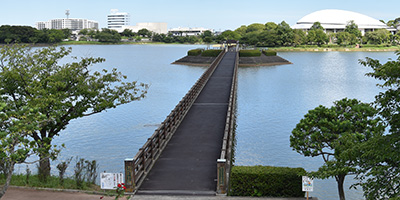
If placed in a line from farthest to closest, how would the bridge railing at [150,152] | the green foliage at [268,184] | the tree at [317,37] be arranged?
the tree at [317,37]
the bridge railing at [150,152]
the green foliage at [268,184]

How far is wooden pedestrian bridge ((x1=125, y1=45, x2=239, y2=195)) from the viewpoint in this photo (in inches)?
621

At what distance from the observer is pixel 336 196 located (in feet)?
66.8

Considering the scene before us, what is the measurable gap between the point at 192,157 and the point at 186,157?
28 centimetres

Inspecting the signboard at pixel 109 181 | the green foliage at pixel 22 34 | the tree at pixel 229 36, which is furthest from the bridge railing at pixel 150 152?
the tree at pixel 229 36

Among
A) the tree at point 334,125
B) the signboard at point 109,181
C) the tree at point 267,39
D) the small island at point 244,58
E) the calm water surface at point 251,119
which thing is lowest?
the calm water surface at point 251,119

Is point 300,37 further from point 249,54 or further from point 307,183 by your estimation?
point 307,183

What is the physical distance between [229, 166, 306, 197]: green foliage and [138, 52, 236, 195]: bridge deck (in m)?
1.07

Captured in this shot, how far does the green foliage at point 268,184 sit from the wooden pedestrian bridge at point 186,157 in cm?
58

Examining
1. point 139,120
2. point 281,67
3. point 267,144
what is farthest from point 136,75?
point 267,144

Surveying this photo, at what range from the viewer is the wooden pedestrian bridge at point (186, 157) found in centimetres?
1578

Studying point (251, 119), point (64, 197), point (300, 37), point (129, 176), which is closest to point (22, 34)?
point (300, 37)

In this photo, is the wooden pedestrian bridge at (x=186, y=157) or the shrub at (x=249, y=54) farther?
the shrub at (x=249, y=54)

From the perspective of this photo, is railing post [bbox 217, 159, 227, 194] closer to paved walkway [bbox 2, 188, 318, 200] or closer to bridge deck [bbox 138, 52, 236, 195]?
bridge deck [bbox 138, 52, 236, 195]

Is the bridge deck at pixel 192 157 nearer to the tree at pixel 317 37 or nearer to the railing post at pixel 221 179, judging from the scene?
the railing post at pixel 221 179
